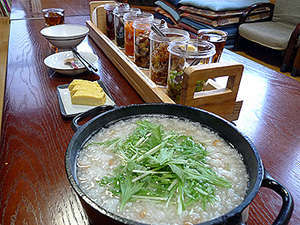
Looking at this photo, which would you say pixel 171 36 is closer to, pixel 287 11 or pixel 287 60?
pixel 287 60

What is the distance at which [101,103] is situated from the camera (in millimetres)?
1139

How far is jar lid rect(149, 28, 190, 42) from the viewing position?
1.22 meters

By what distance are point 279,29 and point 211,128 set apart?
3870mm

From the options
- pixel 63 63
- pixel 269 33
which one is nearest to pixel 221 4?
pixel 269 33

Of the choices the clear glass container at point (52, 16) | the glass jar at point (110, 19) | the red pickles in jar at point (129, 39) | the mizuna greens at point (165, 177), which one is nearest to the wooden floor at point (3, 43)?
the clear glass container at point (52, 16)

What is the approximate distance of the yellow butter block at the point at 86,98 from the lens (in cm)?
111

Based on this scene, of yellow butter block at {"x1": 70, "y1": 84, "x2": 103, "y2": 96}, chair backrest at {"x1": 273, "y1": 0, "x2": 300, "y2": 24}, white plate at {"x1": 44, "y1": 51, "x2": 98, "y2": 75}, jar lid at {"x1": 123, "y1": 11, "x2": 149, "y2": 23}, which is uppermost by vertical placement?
jar lid at {"x1": 123, "y1": 11, "x2": 149, "y2": 23}

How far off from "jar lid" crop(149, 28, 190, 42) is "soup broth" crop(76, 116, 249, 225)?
53 centimetres

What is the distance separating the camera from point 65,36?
157 cm

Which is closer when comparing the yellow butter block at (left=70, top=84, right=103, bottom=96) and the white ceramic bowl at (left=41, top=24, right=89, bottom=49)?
the yellow butter block at (left=70, top=84, right=103, bottom=96)

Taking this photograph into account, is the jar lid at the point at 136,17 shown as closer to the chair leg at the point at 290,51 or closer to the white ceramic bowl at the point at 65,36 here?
the white ceramic bowl at the point at 65,36

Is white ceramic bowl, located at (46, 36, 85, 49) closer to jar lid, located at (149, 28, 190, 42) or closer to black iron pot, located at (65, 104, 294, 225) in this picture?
jar lid, located at (149, 28, 190, 42)

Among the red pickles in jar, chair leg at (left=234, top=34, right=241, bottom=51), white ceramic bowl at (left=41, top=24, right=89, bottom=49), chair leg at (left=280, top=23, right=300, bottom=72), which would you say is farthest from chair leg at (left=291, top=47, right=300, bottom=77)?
white ceramic bowl at (left=41, top=24, right=89, bottom=49)

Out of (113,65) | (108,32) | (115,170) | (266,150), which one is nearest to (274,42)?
(108,32)
